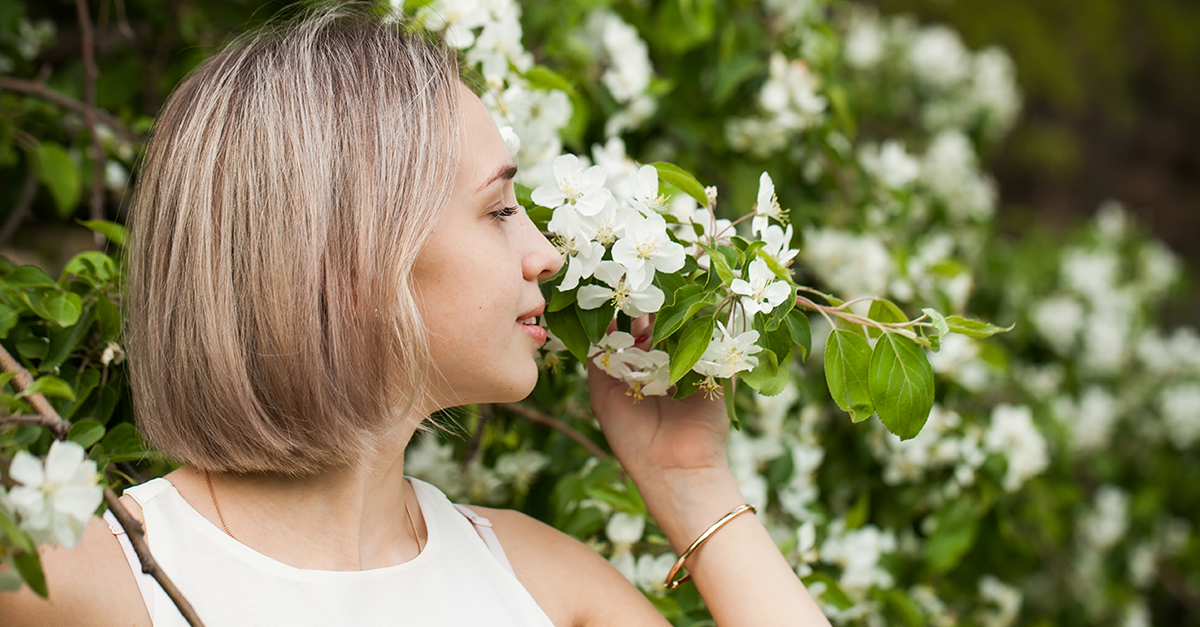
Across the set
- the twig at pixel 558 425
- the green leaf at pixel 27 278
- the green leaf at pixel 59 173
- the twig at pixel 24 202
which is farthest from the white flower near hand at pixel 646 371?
the twig at pixel 24 202

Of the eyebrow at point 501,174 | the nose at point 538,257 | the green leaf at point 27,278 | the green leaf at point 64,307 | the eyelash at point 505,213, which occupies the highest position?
the eyebrow at point 501,174

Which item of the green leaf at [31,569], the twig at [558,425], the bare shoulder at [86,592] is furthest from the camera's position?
the twig at [558,425]

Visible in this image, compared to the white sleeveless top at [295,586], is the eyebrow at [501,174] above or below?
above

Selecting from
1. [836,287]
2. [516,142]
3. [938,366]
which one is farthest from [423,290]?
[836,287]

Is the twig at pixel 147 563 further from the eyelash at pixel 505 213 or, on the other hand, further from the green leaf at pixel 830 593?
the green leaf at pixel 830 593

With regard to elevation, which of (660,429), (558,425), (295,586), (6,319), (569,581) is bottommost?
(558,425)

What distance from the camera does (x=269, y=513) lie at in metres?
1.10

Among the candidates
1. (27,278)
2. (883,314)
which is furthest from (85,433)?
(883,314)

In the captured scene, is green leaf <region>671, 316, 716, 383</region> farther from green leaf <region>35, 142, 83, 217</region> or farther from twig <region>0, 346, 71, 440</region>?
green leaf <region>35, 142, 83, 217</region>

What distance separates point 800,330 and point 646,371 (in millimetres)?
234

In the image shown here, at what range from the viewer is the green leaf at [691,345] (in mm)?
1139

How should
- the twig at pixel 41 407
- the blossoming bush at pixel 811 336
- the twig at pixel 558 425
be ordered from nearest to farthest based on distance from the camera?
the twig at pixel 41 407 → the blossoming bush at pixel 811 336 → the twig at pixel 558 425

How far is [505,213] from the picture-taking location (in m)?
1.18

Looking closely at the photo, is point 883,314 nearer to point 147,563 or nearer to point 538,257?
point 538,257
